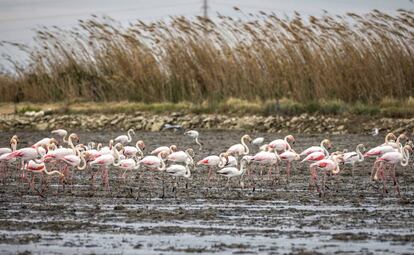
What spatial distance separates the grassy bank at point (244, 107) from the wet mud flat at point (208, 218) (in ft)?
31.6

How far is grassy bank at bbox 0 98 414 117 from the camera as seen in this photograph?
26938 millimetres

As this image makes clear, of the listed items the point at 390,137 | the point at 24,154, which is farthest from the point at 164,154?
the point at 390,137

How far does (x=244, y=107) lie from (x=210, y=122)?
1.07m

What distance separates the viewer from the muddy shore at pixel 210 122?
26.4 metres

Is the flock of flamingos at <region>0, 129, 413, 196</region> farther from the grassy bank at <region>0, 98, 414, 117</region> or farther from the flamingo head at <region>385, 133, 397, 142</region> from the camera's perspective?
the grassy bank at <region>0, 98, 414, 117</region>

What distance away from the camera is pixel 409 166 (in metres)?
19.0

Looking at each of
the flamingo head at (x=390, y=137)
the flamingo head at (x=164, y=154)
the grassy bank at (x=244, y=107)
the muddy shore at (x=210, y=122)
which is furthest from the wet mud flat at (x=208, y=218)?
the grassy bank at (x=244, y=107)

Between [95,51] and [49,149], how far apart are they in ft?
48.4

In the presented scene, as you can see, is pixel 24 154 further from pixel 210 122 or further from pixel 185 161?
pixel 210 122

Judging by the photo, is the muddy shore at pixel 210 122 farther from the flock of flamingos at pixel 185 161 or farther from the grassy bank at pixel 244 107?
the flock of flamingos at pixel 185 161

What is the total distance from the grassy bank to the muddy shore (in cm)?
23

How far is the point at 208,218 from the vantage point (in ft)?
40.7

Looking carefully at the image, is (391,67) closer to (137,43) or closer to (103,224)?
(137,43)

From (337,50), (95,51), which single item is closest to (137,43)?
(95,51)
